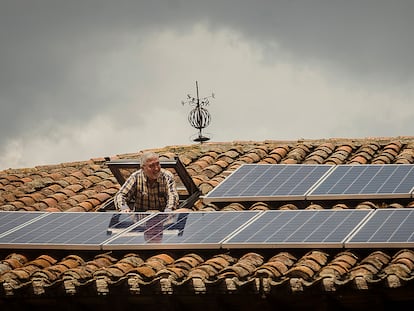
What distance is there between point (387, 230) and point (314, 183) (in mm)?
3663

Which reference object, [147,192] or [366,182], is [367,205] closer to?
[366,182]

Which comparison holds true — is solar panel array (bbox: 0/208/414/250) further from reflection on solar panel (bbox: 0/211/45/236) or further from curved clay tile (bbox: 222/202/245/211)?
curved clay tile (bbox: 222/202/245/211)

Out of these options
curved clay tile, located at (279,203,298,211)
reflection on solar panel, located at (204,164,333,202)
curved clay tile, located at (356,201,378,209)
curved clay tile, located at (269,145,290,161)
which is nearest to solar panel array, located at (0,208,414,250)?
curved clay tile, located at (279,203,298,211)

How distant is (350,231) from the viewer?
65.6 feet

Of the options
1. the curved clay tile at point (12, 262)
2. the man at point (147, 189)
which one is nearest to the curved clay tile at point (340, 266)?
the man at point (147, 189)

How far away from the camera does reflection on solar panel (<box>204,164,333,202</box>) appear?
22875 millimetres

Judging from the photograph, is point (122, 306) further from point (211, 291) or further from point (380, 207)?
point (380, 207)

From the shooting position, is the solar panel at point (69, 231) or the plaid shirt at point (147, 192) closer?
the solar panel at point (69, 231)

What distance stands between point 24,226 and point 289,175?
4542mm

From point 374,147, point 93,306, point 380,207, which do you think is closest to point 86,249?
point 93,306

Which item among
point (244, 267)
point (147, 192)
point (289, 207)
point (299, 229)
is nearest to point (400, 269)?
point (244, 267)

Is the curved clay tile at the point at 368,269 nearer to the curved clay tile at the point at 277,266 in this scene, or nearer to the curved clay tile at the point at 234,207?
the curved clay tile at the point at 277,266

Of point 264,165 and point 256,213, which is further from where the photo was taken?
point 264,165

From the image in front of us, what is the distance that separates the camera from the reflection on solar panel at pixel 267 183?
22875 mm
